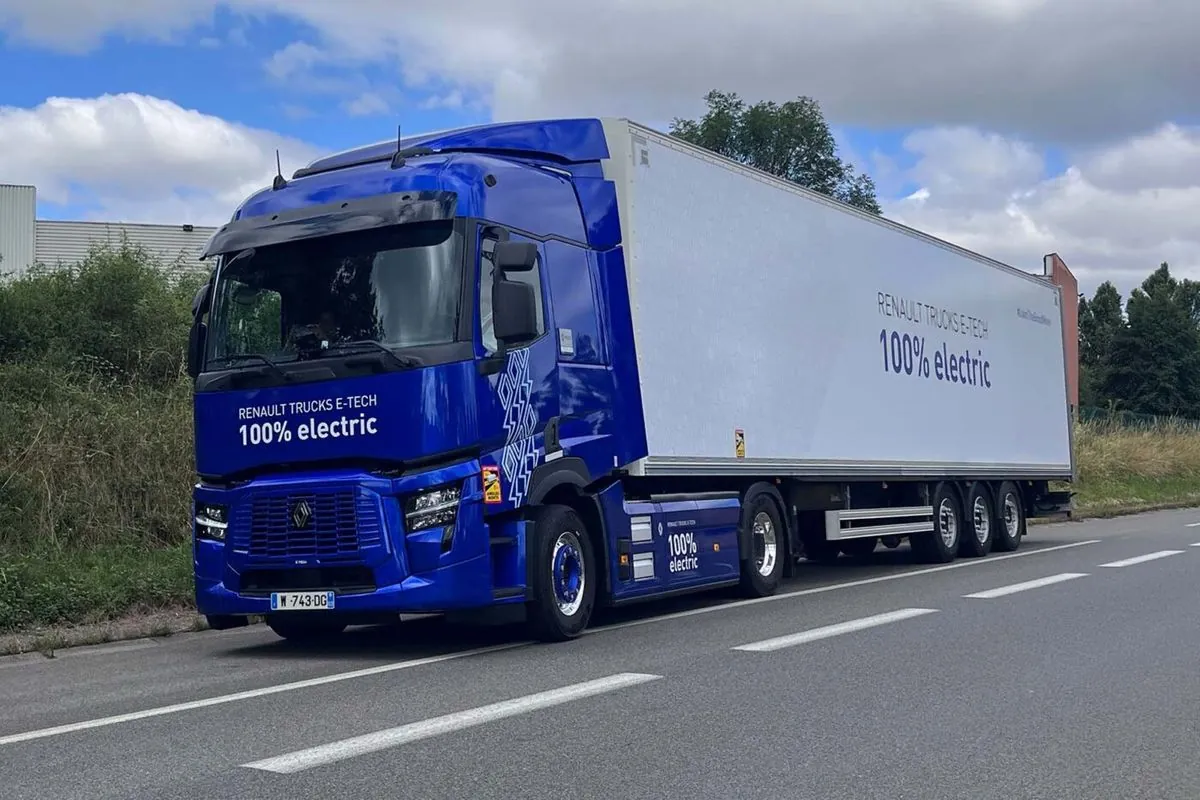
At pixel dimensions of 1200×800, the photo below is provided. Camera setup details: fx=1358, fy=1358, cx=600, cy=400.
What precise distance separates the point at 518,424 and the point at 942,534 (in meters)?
9.53

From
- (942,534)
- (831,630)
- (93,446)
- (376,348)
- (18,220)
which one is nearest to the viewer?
(376,348)

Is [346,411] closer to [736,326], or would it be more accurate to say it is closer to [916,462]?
[736,326]

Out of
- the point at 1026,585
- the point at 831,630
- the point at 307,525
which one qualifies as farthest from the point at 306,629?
the point at 1026,585

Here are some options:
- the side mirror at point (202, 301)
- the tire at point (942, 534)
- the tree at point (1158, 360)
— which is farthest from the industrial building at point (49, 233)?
the tree at point (1158, 360)

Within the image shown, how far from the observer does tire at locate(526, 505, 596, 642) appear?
9.34 m

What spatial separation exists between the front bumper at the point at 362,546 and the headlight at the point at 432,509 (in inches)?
1.3

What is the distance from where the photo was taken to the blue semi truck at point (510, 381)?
28.9 feet

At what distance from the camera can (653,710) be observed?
6766 mm

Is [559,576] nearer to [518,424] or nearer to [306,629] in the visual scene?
[518,424]

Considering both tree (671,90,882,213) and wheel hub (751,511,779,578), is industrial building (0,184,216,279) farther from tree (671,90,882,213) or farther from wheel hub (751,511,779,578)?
wheel hub (751,511,779,578)

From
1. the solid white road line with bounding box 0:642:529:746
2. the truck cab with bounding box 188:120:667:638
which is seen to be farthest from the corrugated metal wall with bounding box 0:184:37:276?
the solid white road line with bounding box 0:642:529:746

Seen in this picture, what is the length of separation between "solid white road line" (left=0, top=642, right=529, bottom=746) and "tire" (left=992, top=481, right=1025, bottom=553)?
448 inches

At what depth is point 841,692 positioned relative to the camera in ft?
23.9

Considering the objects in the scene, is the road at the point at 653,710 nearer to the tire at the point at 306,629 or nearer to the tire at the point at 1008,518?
the tire at the point at 306,629
